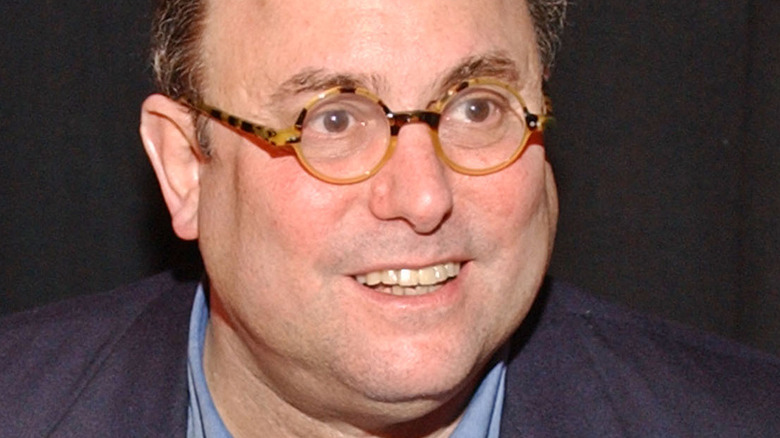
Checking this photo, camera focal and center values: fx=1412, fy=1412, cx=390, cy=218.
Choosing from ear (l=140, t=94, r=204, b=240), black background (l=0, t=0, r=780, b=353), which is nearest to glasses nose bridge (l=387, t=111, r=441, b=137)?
ear (l=140, t=94, r=204, b=240)

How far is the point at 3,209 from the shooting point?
2.80 meters

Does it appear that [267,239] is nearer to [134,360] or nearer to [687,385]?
[134,360]

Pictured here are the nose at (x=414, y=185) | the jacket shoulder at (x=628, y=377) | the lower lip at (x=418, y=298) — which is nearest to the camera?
the nose at (x=414, y=185)

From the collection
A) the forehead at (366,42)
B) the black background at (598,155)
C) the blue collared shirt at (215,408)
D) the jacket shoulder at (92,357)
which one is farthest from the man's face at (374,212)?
the black background at (598,155)

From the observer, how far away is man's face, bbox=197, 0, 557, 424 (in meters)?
1.95

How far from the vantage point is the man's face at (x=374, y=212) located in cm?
195

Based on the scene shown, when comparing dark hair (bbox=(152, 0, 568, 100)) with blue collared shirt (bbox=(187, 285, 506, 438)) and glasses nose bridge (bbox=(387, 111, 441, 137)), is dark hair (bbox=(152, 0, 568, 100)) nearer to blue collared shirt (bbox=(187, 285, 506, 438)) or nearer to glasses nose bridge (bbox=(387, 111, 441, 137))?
glasses nose bridge (bbox=(387, 111, 441, 137))

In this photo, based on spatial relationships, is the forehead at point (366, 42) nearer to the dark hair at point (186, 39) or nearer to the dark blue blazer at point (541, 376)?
the dark hair at point (186, 39)

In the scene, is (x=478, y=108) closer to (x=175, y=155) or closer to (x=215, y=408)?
(x=175, y=155)

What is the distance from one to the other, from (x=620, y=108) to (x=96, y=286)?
1.13 m

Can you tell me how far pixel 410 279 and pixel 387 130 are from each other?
22 centimetres

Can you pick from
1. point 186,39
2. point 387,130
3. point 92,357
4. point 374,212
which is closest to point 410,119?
point 387,130

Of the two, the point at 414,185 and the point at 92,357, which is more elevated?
the point at 414,185

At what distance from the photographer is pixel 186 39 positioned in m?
2.16
